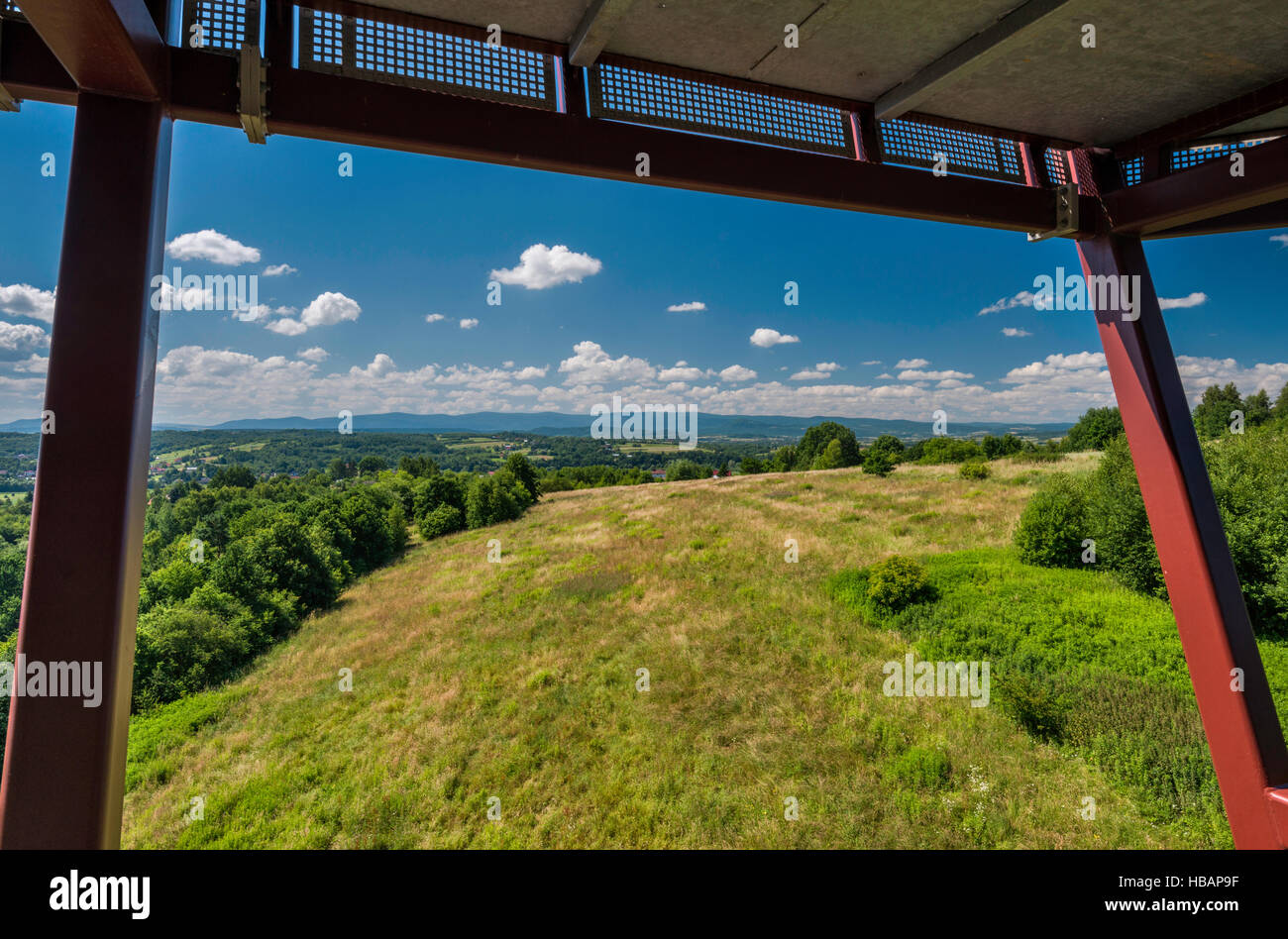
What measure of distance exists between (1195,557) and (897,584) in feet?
34.7

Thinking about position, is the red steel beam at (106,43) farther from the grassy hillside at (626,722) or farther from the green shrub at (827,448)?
the green shrub at (827,448)

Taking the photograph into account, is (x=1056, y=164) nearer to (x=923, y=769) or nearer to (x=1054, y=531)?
(x=923, y=769)

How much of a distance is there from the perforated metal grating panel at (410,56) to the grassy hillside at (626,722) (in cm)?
701

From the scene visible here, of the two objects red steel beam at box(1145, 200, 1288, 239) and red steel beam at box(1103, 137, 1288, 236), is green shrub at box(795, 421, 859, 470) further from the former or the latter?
red steel beam at box(1103, 137, 1288, 236)

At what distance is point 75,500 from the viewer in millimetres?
1167

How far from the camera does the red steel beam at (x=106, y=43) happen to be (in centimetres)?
102

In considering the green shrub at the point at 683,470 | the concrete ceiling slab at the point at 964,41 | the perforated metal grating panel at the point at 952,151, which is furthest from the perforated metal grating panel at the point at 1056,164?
the green shrub at the point at 683,470

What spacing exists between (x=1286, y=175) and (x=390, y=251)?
50.0 metres

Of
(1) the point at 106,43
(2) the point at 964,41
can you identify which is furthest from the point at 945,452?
(1) the point at 106,43

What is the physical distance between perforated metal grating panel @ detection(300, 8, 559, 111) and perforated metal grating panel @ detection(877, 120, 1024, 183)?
1393 millimetres

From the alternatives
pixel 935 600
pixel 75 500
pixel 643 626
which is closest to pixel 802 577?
pixel 935 600

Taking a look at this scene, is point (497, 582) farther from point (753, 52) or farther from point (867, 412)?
point (867, 412)

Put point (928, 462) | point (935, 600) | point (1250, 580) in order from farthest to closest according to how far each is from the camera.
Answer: point (928, 462)
point (935, 600)
point (1250, 580)

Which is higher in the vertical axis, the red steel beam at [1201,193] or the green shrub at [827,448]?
the green shrub at [827,448]
